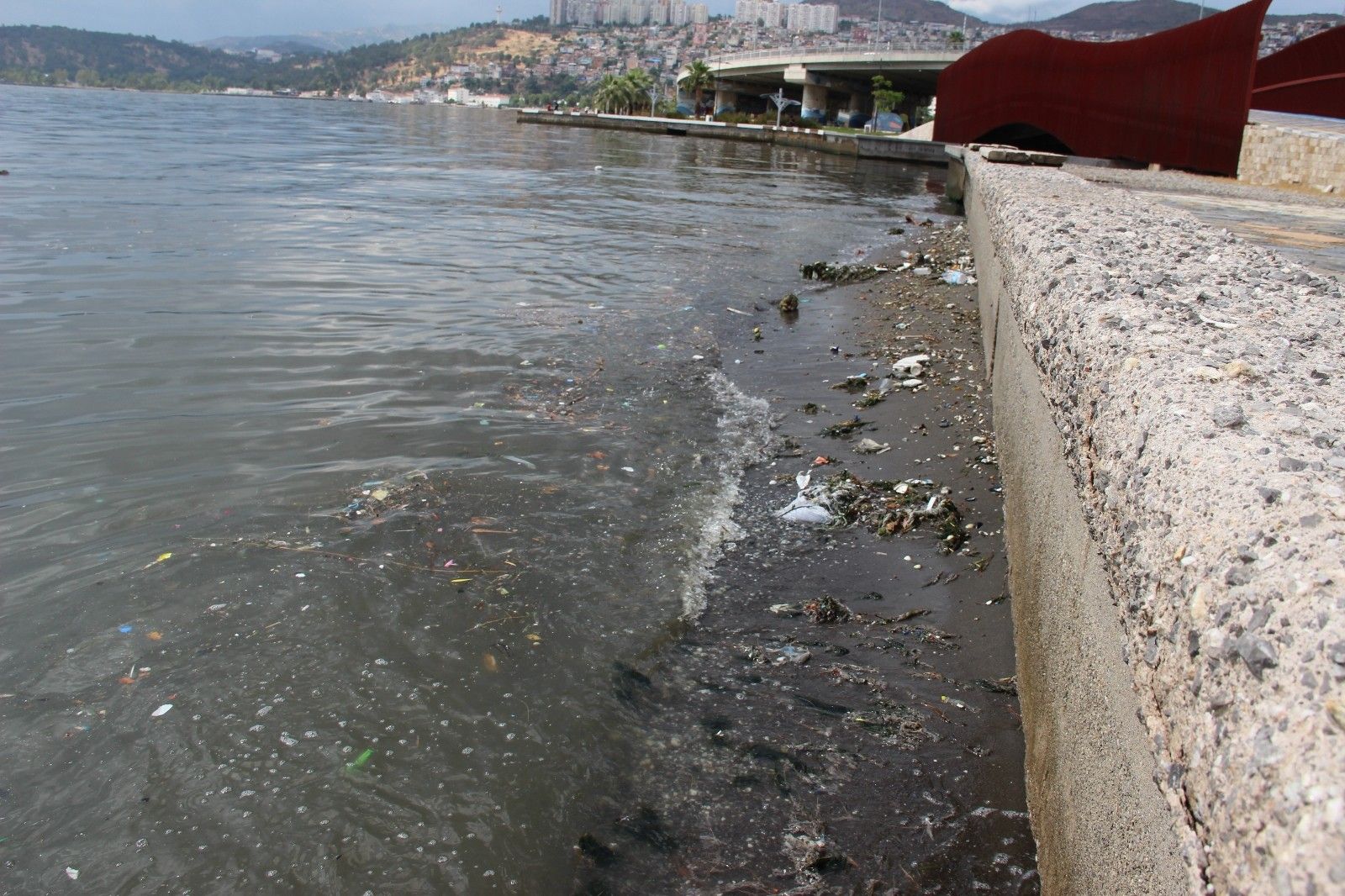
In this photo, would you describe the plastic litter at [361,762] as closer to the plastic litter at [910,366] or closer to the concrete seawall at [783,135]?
the plastic litter at [910,366]

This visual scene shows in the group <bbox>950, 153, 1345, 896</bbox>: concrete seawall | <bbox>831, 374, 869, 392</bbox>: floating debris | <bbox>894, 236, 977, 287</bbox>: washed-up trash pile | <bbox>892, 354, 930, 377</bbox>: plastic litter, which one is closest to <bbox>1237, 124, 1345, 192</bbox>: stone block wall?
<bbox>894, 236, 977, 287</bbox>: washed-up trash pile

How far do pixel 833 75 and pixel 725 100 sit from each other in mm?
25133

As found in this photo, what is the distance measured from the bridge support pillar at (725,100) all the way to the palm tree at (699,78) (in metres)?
1.85

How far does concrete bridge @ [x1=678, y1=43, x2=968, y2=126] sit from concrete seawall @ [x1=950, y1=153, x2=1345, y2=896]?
65.6 metres

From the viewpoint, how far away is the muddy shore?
254cm

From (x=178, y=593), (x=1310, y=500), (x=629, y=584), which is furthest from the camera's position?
(x=629, y=584)

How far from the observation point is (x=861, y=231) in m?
17.0

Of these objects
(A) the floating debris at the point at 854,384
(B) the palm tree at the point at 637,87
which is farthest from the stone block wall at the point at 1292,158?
(B) the palm tree at the point at 637,87

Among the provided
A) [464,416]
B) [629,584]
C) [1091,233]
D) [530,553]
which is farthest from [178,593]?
[1091,233]

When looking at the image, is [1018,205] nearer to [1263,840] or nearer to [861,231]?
[1263,840]

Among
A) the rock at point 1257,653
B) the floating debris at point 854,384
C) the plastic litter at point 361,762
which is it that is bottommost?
the plastic litter at point 361,762

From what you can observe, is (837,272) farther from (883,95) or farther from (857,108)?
(857,108)

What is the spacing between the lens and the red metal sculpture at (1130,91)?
16.5m

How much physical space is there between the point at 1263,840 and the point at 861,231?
1688cm
